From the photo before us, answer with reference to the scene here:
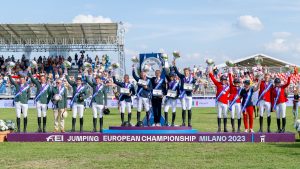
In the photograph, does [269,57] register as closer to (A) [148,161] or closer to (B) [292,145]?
(B) [292,145]

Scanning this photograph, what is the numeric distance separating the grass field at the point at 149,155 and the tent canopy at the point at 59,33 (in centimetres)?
2922

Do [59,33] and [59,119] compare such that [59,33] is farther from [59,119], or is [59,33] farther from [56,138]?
[56,138]

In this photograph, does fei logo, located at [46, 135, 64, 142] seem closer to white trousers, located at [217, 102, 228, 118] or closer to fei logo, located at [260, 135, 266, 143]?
white trousers, located at [217, 102, 228, 118]

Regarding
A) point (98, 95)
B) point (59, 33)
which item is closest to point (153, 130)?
point (98, 95)

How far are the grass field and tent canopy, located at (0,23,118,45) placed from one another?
29.2 meters

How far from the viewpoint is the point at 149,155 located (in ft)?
41.4

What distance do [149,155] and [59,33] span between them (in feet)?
112

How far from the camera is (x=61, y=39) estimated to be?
4578 cm

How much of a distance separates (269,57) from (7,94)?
2402cm

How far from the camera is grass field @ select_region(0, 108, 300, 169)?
36.9ft

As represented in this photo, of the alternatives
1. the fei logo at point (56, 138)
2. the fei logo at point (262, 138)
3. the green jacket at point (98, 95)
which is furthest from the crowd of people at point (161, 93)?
the fei logo at point (56, 138)

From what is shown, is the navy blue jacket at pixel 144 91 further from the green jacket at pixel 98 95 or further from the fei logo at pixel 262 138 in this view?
the fei logo at pixel 262 138

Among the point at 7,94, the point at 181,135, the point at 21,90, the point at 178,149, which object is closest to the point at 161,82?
the point at 181,135

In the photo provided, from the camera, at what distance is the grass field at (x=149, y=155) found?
11234mm
